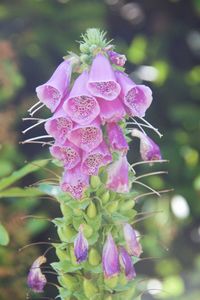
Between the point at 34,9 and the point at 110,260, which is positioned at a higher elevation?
the point at 34,9

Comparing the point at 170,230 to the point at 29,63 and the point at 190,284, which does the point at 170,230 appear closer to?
the point at 190,284

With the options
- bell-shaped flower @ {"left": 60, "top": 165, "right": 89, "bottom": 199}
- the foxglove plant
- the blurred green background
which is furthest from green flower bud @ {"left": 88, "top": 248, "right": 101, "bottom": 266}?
the blurred green background

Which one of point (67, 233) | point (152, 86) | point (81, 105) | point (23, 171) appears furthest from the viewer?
point (152, 86)

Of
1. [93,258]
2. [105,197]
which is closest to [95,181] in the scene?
[105,197]

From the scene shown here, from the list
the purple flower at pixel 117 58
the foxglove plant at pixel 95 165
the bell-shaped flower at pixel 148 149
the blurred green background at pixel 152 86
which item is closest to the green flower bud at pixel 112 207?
the foxglove plant at pixel 95 165

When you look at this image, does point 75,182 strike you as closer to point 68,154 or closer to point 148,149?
point 68,154

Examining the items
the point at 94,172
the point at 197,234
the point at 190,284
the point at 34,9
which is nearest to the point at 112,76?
the point at 94,172
